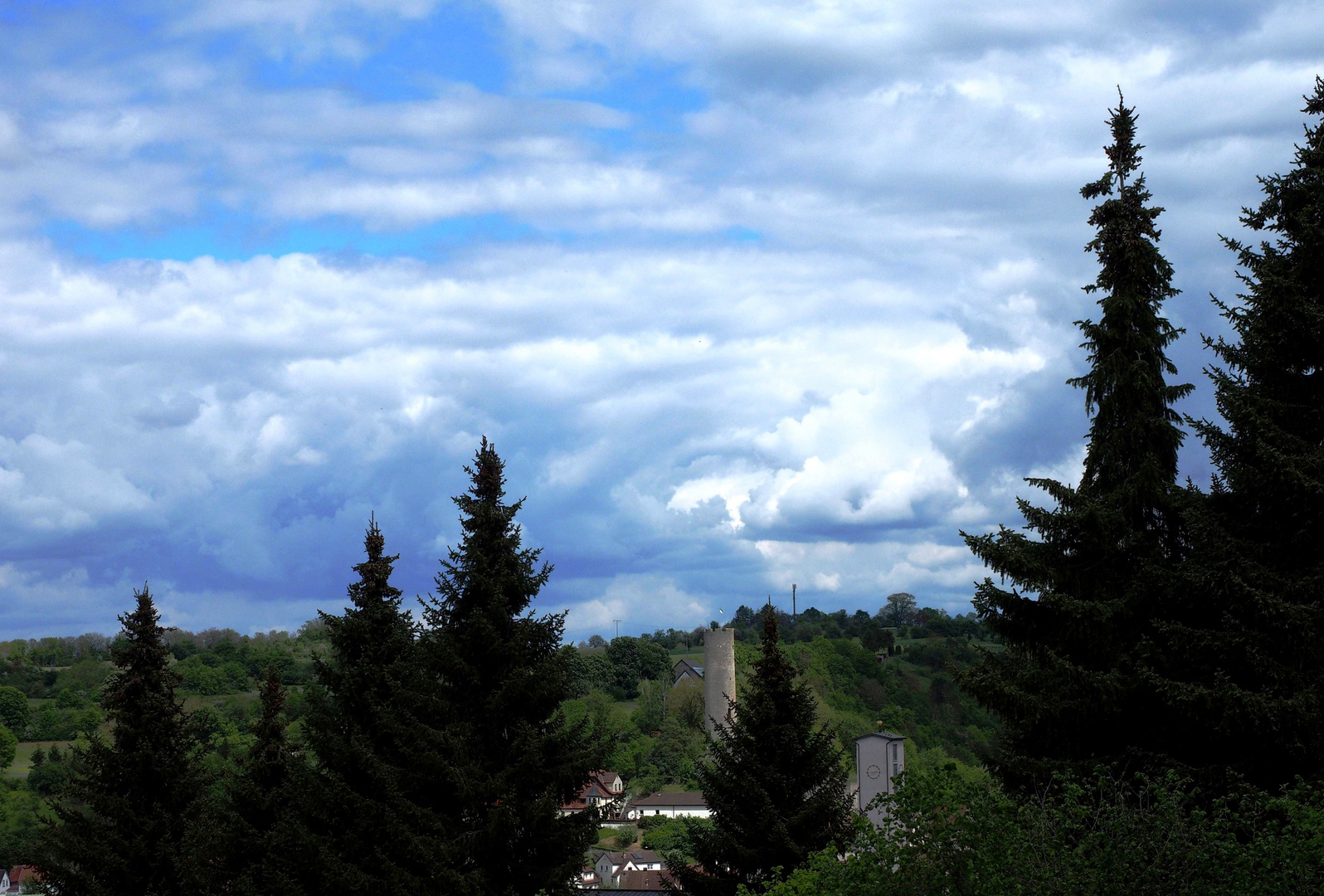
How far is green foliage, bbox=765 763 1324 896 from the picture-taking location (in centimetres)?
1350

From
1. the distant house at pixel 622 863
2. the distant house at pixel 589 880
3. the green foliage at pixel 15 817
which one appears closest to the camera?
the distant house at pixel 589 880

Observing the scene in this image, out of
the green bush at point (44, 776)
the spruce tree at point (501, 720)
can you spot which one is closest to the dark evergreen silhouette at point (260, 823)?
the spruce tree at point (501, 720)

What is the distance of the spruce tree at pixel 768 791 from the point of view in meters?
23.9

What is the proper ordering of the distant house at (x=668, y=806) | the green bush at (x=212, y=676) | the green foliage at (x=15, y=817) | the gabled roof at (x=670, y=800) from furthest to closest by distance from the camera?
1. the green bush at (x=212, y=676)
2. the gabled roof at (x=670, y=800)
3. the distant house at (x=668, y=806)
4. the green foliage at (x=15, y=817)

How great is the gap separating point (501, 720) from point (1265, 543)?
14.8m

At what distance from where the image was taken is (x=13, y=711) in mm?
139625

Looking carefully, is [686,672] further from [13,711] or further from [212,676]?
[13,711]

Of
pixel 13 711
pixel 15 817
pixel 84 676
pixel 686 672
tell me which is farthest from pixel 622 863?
pixel 84 676

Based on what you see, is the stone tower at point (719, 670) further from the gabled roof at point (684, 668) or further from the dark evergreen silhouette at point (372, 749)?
the gabled roof at point (684, 668)

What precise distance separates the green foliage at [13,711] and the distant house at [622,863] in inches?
3209

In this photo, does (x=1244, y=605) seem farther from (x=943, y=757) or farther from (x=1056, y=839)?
(x=943, y=757)

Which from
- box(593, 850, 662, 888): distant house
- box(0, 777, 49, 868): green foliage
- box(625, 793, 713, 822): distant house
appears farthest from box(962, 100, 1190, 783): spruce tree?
box(625, 793, 713, 822): distant house

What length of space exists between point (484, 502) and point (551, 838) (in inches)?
279

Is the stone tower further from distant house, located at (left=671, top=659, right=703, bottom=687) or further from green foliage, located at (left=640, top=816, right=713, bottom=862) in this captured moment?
distant house, located at (left=671, top=659, right=703, bottom=687)
